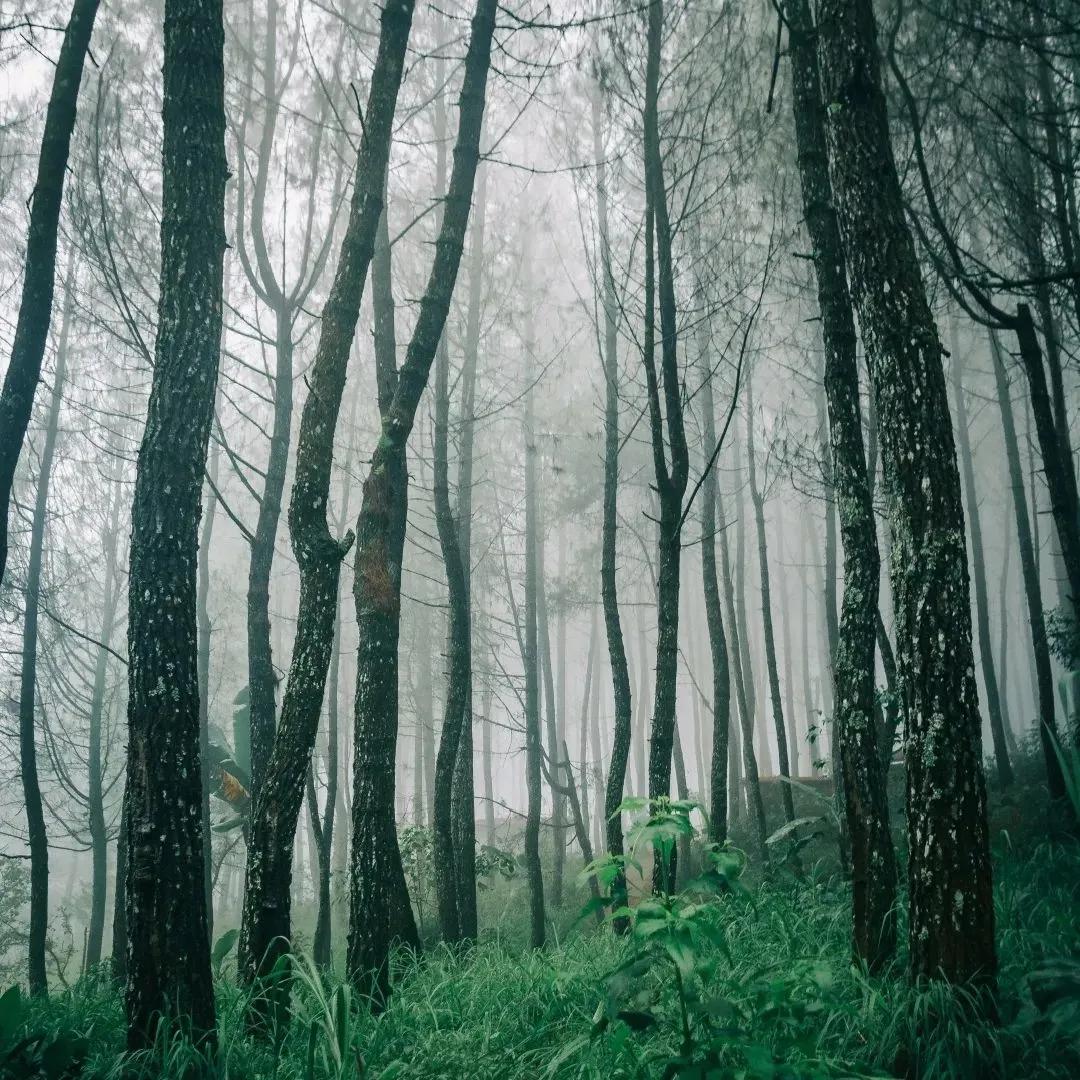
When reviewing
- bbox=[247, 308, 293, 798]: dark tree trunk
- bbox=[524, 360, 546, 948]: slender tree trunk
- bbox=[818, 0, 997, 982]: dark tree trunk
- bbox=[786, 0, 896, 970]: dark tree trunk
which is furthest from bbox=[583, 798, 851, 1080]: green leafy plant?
bbox=[524, 360, 546, 948]: slender tree trunk

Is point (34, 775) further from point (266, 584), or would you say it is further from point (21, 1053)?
point (21, 1053)

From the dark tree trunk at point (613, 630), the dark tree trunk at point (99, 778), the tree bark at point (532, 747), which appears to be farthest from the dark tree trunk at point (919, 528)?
the dark tree trunk at point (99, 778)

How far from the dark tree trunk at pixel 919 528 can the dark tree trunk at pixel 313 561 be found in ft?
9.89

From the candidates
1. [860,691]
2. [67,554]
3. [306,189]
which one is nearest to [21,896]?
[67,554]

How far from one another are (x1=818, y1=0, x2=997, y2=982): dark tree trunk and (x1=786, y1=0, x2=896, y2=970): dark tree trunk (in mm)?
983

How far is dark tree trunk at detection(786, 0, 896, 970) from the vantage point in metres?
4.09

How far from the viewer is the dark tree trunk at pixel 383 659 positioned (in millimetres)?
4781

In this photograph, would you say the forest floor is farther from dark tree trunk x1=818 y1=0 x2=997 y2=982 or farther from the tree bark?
the tree bark

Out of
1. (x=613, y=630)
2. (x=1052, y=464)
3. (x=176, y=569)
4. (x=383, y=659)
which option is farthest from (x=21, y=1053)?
(x=1052, y=464)

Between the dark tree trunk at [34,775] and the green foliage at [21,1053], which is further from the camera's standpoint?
the dark tree trunk at [34,775]

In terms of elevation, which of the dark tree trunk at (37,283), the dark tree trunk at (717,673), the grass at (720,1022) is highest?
the dark tree trunk at (37,283)

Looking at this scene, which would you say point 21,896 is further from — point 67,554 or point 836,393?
point 836,393

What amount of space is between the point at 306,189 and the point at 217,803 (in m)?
18.3

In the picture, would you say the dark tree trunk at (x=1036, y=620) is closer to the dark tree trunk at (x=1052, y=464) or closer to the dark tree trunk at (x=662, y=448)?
the dark tree trunk at (x=1052, y=464)
